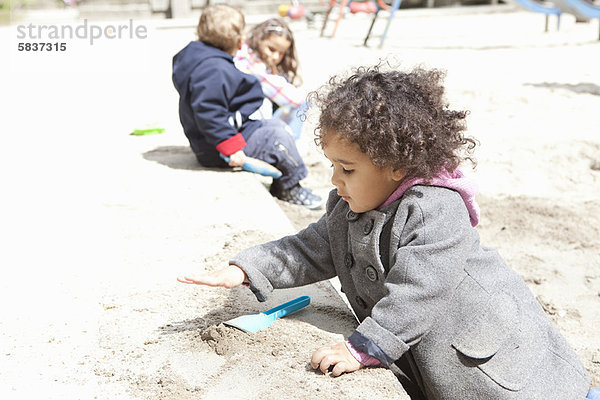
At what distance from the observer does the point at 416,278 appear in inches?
66.2

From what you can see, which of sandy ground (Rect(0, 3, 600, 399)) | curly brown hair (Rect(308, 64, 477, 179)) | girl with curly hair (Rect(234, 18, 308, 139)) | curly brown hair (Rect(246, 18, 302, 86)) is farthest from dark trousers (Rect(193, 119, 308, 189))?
curly brown hair (Rect(308, 64, 477, 179))

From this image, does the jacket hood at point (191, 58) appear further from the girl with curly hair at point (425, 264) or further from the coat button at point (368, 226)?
the coat button at point (368, 226)

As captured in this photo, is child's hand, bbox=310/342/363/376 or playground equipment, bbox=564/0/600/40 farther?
playground equipment, bbox=564/0/600/40

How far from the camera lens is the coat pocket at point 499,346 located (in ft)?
5.69

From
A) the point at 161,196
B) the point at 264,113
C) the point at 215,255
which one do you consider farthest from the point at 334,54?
Answer: the point at 215,255

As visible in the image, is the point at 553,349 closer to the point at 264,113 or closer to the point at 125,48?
the point at 264,113

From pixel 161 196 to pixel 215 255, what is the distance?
2.85 feet

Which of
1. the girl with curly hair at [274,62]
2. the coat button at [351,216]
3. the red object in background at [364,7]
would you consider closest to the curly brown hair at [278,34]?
the girl with curly hair at [274,62]

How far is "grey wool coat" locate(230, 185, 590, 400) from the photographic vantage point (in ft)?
5.56

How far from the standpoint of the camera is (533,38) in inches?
423

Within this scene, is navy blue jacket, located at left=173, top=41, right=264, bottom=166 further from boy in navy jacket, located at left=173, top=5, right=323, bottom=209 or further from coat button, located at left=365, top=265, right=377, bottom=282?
coat button, located at left=365, top=265, right=377, bottom=282

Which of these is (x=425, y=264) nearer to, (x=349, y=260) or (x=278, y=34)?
(x=349, y=260)

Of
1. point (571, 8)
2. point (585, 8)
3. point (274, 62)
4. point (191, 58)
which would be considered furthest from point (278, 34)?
point (571, 8)

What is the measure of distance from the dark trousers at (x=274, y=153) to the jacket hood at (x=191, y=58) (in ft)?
1.37
